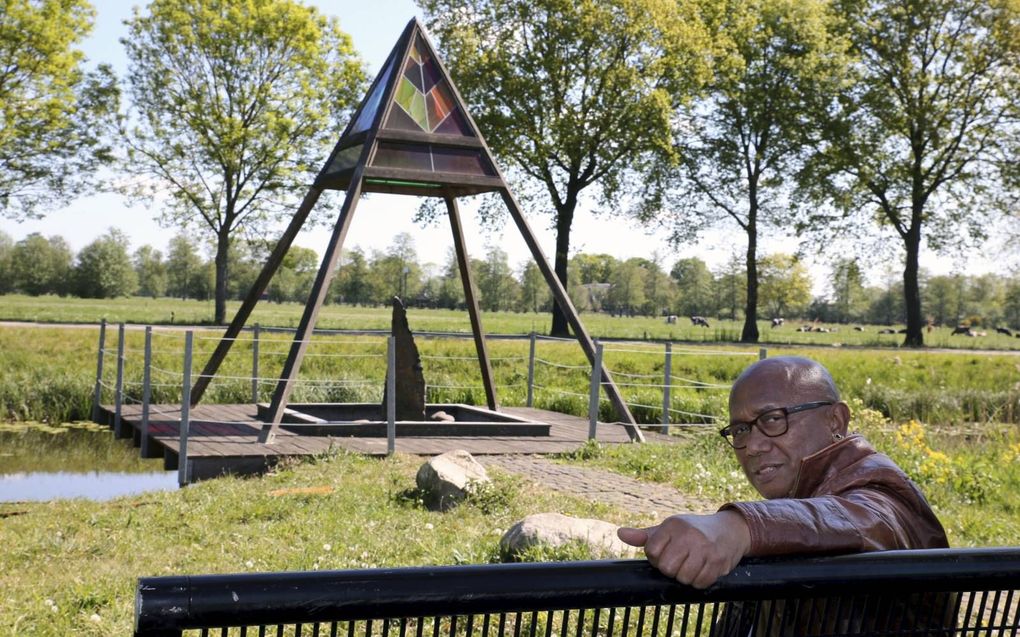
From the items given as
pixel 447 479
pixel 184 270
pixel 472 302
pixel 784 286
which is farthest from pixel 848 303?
pixel 447 479

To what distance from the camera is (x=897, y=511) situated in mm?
1705

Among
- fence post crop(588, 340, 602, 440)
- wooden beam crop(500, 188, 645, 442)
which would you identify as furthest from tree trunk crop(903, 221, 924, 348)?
fence post crop(588, 340, 602, 440)

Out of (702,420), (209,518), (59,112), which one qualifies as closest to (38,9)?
(59,112)

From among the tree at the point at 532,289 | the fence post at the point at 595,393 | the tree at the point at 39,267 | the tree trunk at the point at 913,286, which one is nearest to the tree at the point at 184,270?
the tree at the point at 39,267

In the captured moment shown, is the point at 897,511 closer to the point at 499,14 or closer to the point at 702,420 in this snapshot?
the point at 702,420

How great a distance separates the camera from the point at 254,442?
36.7 ft

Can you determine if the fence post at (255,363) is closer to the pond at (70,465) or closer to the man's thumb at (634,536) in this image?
the pond at (70,465)

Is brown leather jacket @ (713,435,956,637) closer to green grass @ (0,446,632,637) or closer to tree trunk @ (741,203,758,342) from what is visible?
green grass @ (0,446,632,637)

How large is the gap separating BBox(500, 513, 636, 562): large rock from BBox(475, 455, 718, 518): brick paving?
167cm

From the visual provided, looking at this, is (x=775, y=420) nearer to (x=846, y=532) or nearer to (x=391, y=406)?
(x=846, y=532)

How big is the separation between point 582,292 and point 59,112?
61.8 metres

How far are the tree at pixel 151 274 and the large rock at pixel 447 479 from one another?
84.4 metres

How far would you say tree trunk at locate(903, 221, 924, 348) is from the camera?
36.6 metres

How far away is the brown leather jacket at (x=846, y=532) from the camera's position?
144 cm
